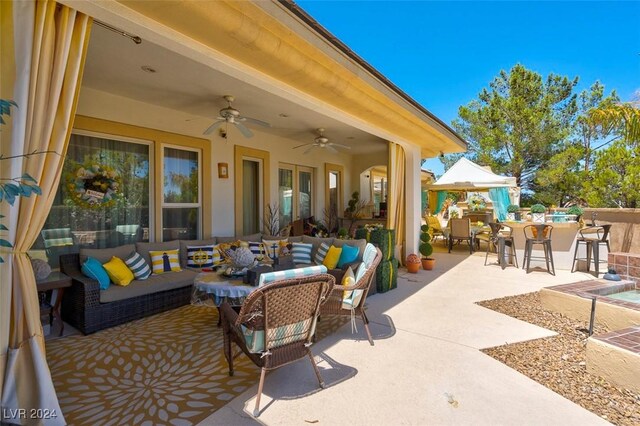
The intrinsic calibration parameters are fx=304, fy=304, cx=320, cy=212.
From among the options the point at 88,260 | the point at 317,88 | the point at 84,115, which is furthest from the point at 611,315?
the point at 84,115

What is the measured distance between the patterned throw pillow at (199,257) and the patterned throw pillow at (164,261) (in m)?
0.23

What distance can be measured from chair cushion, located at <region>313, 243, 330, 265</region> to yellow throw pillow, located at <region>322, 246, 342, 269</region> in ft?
0.28

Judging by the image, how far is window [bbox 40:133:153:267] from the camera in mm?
4348

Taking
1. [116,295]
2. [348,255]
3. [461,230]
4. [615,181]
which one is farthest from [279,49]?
[615,181]

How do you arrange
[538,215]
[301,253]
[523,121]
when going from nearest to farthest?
1. [301,253]
2. [538,215]
3. [523,121]

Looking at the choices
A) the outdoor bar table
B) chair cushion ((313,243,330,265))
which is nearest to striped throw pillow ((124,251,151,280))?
chair cushion ((313,243,330,265))

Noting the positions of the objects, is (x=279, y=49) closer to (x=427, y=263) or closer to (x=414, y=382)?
(x=414, y=382)

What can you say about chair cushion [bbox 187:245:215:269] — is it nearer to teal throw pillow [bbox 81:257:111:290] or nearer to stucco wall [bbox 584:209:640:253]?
teal throw pillow [bbox 81:257:111:290]

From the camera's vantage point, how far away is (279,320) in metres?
2.29

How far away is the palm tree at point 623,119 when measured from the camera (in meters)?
6.34

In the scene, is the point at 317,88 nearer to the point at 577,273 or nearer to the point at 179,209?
the point at 179,209

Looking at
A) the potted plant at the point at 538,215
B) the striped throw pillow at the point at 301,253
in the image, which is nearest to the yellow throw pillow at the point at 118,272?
the striped throw pillow at the point at 301,253

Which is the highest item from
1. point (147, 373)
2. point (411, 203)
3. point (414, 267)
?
point (411, 203)

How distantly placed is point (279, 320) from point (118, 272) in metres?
A: 2.85
